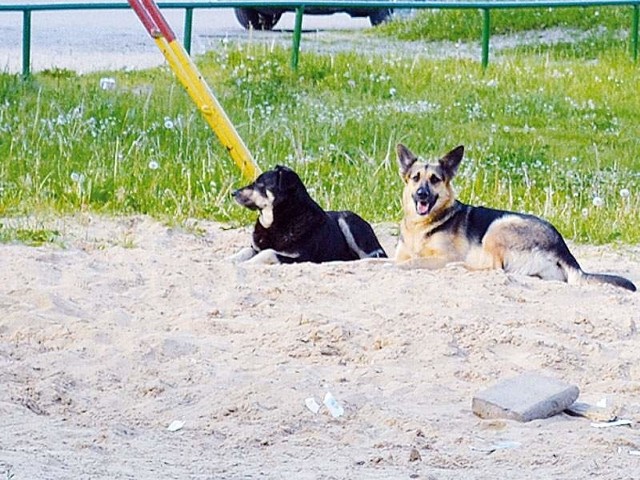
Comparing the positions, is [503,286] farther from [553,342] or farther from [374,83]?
[374,83]

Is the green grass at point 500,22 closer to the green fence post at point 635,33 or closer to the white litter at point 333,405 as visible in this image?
Result: the green fence post at point 635,33

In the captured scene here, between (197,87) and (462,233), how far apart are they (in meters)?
Result: 2.16

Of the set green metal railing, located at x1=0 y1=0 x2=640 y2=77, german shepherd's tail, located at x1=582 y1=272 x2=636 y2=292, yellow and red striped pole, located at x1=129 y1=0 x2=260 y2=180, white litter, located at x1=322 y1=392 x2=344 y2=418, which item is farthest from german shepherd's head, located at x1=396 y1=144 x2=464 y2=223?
green metal railing, located at x1=0 y1=0 x2=640 y2=77

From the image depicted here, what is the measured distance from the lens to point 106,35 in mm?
21844

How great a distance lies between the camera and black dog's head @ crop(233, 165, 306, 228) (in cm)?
882

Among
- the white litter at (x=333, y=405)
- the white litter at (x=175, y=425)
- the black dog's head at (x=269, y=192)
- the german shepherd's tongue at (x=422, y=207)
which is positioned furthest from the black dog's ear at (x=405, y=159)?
the white litter at (x=175, y=425)

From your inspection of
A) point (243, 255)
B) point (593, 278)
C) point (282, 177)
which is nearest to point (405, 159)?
point (282, 177)

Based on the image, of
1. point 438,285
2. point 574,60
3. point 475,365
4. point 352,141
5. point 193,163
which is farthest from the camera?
point 574,60

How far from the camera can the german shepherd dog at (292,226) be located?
28.8 ft

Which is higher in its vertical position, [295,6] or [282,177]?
[295,6]

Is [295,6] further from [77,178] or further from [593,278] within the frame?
[593,278]

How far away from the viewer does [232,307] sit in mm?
6957

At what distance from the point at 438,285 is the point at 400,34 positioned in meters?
15.3

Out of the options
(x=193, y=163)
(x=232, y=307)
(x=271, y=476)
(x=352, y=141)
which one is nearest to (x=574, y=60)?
(x=352, y=141)
